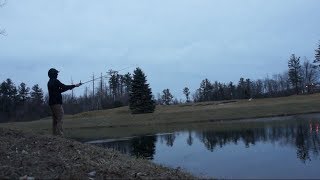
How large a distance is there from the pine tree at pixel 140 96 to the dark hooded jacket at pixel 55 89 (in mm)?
54393

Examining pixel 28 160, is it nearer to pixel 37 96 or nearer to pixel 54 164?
pixel 54 164

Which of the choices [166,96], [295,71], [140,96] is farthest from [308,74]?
[140,96]

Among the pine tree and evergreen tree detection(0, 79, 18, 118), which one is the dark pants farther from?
evergreen tree detection(0, 79, 18, 118)

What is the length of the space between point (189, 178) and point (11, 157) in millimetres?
4614

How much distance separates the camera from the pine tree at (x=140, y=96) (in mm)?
72250

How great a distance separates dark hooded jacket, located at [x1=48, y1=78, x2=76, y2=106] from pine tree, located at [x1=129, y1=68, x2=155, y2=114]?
54393 millimetres

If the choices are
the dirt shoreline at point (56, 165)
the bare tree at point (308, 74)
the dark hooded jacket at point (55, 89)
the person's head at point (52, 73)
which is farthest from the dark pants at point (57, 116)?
the bare tree at point (308, 74)

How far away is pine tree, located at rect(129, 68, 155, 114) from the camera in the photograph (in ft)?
237

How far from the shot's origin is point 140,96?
72812 mm

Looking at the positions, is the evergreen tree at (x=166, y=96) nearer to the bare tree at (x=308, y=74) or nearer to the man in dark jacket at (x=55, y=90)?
the bare tree at (x=308, y=74)

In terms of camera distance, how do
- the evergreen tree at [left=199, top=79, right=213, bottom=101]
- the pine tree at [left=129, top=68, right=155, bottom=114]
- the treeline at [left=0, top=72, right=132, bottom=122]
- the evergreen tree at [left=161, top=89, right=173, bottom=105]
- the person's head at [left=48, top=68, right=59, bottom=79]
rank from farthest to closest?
the evergreen tree at [left=161, top=89, right=173, bottom=105] → the evergreen tree at [left=199, top=79, right=213, bottom=101] → the treeline at [left=0, top=72, right=132, bottom=122] → the pine tree at [left=129, top=68, right=155, bottom=114] → the person's head at [left=48, top=68, right=59, bottom=79]

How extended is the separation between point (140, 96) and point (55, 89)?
181ft

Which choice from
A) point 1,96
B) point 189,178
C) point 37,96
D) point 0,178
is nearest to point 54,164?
point 0,178

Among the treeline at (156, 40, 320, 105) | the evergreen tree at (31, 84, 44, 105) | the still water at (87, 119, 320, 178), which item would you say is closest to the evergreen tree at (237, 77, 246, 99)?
the treeline at (156, 40, 320, 105)
